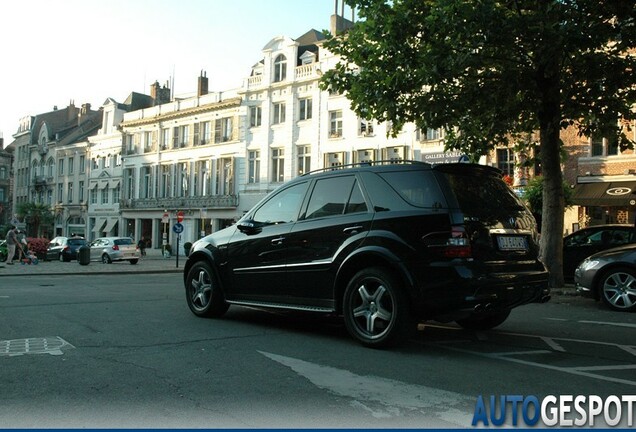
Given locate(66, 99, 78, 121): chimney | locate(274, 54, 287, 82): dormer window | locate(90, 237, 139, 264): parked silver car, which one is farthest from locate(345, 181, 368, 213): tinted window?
locate(66, 99, 78, 121): chimney

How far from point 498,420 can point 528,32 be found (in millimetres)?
9859

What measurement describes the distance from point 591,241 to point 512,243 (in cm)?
1044

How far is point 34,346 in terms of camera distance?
6.23m

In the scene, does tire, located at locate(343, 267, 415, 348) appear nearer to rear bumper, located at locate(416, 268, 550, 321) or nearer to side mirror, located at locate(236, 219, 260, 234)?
rear bumper, located at locate(416, 268, 550, 321)

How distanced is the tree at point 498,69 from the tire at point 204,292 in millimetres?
6696

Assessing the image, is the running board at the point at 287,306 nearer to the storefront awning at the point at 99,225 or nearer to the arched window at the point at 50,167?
the storefront awning at the point at 99,225

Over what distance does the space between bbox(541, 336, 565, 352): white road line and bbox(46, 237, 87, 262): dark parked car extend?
1335 inches

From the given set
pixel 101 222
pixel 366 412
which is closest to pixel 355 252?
pixel 366 412

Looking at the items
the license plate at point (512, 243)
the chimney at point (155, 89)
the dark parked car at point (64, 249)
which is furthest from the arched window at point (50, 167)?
the license plate at point (512, 243)

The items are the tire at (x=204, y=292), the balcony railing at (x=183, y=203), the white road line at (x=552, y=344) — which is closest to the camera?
the white road line at (x=552, y=344)

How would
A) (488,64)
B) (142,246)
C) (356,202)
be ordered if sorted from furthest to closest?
(142,246) < (488,64) < (356,202)

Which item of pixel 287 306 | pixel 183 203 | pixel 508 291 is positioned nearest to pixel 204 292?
pixel 287 306

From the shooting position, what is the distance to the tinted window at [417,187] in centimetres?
595

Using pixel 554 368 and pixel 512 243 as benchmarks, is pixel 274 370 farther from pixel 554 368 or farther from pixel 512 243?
pixel 512 243
